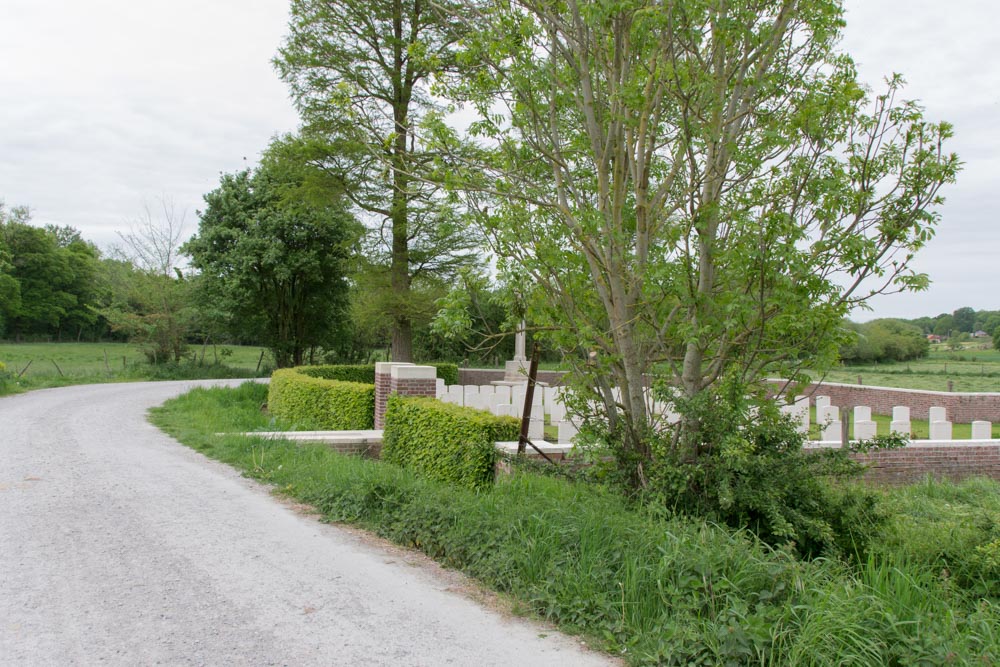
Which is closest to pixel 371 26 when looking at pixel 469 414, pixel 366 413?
pixel 366 413

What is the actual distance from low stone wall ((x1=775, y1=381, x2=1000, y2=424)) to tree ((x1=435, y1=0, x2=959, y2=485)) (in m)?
12.5

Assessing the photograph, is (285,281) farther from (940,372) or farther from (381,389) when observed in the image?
(940,372)

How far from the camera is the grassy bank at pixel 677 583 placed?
3604 millimetres

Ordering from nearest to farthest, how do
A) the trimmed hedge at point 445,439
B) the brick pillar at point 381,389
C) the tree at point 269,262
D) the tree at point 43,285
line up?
1. the trimmed hedge at point 445,439
2. the brick pillar at point 381,389
3. the tree at point 269,262
4. the tree at point 43,285

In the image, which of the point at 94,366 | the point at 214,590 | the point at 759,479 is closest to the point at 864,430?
the point at 759,479

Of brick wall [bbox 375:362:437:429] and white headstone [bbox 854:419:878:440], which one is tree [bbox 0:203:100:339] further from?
white headstone [bbox 854:419:878:440]

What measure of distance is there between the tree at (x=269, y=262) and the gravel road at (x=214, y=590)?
62.5 ft

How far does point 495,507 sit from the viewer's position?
5.87 metres

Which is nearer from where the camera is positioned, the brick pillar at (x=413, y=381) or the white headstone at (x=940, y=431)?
the white headstone at (x=940, y=431)

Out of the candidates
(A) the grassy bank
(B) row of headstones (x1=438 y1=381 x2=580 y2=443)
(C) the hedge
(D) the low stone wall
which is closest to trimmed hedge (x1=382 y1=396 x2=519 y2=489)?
(A) the grassy bank

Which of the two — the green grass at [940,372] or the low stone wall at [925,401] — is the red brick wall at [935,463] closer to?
the low stone wall at [925,401]

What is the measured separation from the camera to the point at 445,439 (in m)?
9.08

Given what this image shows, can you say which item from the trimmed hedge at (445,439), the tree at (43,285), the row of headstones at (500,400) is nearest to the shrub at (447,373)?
the row of headstones at (500,400)

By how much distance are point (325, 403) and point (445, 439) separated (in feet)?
22.3
